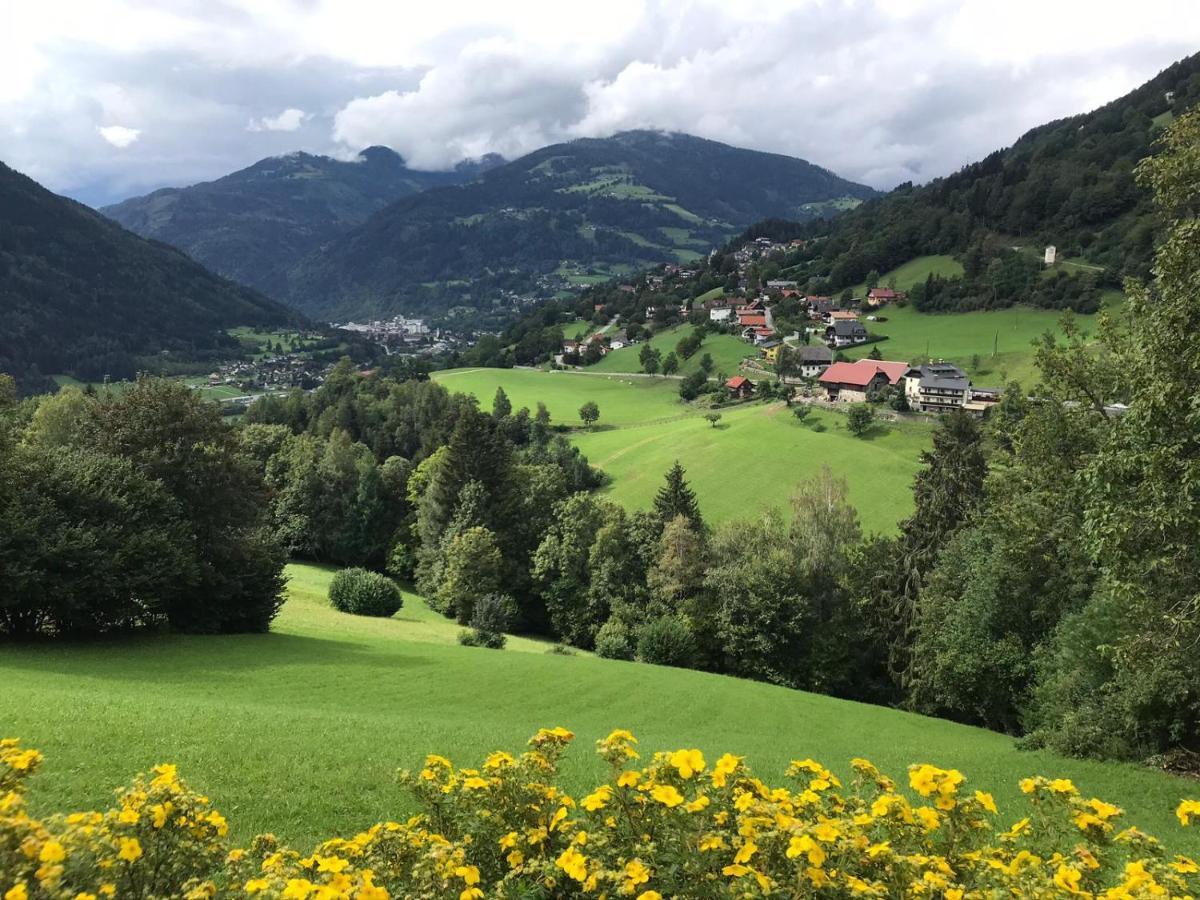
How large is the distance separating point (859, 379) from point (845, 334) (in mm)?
32918

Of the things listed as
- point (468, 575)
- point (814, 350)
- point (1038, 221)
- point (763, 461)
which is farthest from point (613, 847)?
→ point (1038, 221)

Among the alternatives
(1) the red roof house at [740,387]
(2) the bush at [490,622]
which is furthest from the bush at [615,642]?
(1) the red roof house at [740,387]

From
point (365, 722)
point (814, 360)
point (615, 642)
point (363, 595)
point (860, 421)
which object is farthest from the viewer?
point (814, 360)

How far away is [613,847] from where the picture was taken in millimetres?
5035

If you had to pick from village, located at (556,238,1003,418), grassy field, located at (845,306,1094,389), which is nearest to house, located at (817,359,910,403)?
village, located at (556,238,1003,418)

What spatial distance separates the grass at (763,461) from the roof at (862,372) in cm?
1500

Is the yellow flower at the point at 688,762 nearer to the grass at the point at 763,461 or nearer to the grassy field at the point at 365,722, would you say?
the grassy field at the point at 365,722

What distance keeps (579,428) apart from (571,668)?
236ft

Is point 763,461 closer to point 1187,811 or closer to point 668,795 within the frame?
point 1187,811

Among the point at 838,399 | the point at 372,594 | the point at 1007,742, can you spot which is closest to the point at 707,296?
the point at 838,399

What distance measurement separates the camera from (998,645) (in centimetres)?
2970

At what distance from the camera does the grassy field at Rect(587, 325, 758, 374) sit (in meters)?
126

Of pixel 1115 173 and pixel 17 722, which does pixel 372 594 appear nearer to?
pixel 17 722

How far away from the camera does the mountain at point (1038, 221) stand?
12681 cm
